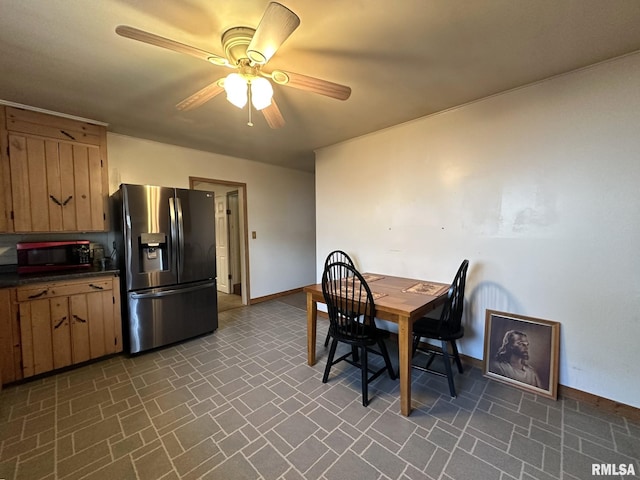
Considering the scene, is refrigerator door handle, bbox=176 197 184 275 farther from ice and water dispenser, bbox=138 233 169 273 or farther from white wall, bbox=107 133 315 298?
white wall, bbox=107 133 315 298

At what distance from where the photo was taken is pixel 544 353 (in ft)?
6.89

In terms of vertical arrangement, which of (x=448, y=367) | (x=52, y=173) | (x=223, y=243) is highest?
(x=52, y=173)

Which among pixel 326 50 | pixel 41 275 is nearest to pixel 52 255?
pixel 41 275

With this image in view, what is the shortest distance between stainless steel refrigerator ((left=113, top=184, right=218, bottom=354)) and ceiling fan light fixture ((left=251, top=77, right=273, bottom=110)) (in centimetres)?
186

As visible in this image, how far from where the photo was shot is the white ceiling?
1.35m

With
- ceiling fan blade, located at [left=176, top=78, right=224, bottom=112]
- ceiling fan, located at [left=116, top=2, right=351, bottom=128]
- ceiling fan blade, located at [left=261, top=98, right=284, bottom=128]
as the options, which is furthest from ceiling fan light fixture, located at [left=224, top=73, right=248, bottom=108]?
ceiling fan blade, located at [left=261, top=98, right=284, bottom=128]

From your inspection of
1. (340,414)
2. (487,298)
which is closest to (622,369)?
(487,298)

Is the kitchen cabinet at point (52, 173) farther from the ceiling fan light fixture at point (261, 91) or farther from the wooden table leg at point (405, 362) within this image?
the wooden table leg at point (405, 362)

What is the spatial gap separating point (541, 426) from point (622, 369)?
0.75m

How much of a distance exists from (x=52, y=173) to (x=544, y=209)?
4.40 m

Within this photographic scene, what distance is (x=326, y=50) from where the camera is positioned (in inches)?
65.7

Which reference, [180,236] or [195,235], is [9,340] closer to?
[180,236]

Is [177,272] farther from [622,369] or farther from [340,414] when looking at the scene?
[622,369]

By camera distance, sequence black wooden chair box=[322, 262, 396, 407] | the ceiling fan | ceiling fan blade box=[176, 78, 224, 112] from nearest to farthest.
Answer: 1. the ceiling fan
2. ceiling fan blade box=[176, 78, 224, 112]
3. black wooden chair box=[322, 262, 396, 407]
